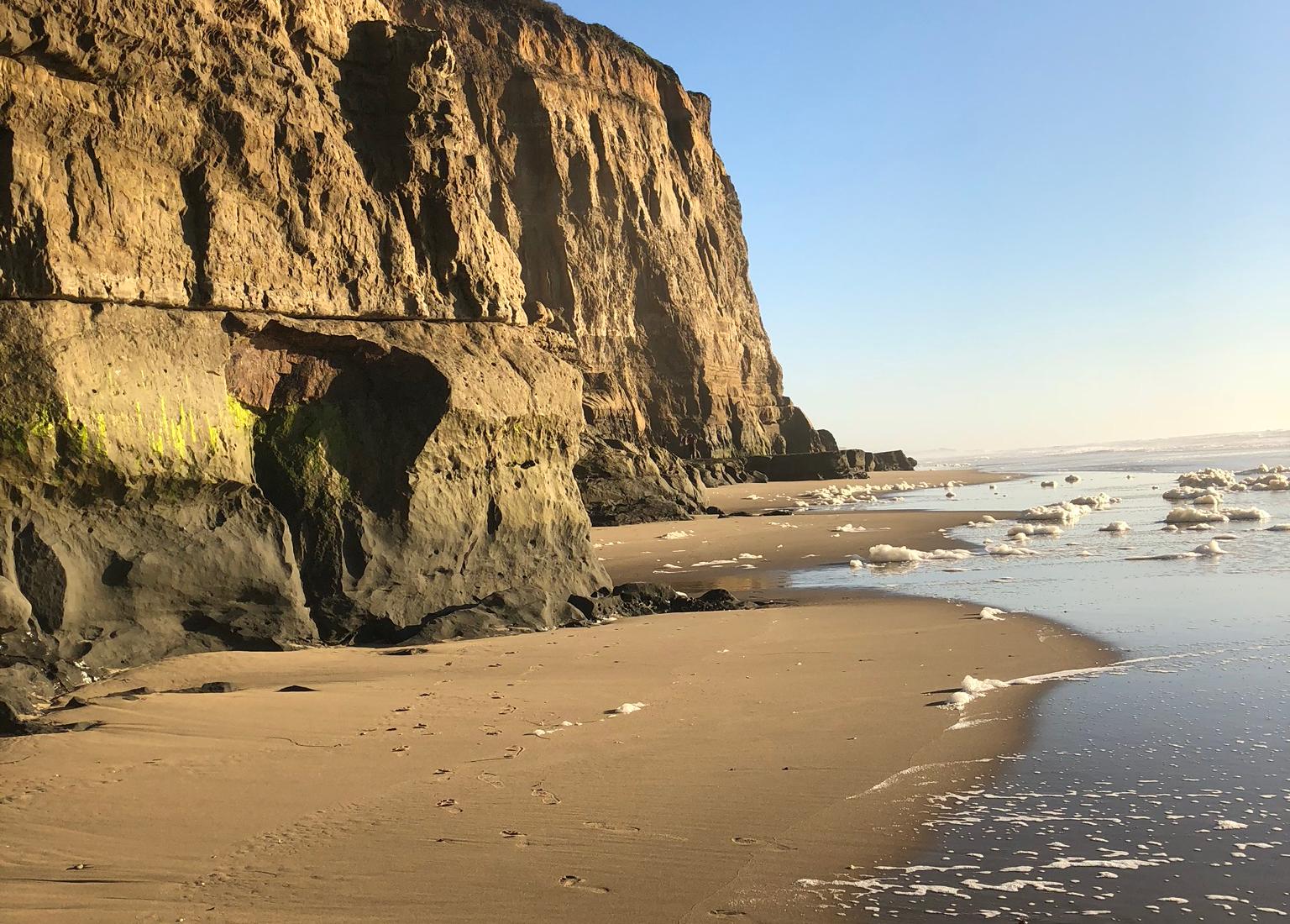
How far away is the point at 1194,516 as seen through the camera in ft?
64.0

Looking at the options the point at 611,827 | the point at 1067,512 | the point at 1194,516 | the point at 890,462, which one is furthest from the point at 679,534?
the point at 890,462

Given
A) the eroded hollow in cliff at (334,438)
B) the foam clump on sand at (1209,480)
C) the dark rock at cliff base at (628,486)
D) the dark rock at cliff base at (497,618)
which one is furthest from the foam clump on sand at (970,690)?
the foam clump on sand at (1209,480)

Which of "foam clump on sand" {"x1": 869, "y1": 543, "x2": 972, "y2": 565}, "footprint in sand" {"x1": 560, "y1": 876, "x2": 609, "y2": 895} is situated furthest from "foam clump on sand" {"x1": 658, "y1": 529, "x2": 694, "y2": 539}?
"footprint in sand" {"x1": 560, "y1": 876, "x2": 609, "y2": 895}

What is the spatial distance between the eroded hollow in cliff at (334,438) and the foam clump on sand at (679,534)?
37.3 ft

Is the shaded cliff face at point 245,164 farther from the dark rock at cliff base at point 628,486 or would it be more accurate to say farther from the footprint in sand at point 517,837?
the dark rock at cliff base at point 628,486

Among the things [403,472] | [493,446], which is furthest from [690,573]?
[403,472]

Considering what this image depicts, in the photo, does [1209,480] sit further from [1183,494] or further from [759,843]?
[759,843]

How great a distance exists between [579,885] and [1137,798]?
2.71 meters

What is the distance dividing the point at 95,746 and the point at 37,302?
405 cm

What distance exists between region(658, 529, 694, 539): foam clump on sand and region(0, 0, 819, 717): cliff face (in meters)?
7.66

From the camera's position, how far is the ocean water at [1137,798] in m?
3.76

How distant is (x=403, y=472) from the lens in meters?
10.1

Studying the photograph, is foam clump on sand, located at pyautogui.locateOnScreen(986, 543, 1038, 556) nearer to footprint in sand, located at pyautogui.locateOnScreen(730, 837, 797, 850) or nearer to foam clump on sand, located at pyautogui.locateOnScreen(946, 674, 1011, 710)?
foam clump on sand, located at pyautogui.locateOnScreen(946, 674, 1011, 710)

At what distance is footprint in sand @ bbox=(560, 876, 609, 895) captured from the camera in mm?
3797
